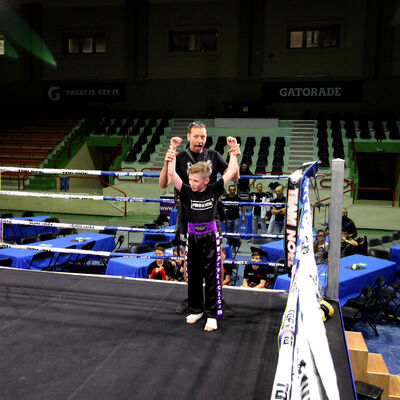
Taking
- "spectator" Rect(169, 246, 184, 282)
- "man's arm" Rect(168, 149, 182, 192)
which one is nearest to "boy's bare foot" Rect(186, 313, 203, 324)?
"man's arm" Rect(168, 149, 182, 192)

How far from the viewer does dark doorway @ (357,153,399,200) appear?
1694 cm

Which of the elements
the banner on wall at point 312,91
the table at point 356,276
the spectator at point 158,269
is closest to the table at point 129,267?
the spectator at point 158,269

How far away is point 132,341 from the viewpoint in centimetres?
253

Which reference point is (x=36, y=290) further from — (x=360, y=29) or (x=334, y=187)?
(x=360, y=29)

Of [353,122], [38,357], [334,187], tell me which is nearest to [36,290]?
[38,357]

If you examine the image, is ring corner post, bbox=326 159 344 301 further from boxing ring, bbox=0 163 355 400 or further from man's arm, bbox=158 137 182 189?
man's arm, bbox=158 137 182 189

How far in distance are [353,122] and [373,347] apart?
1255cm

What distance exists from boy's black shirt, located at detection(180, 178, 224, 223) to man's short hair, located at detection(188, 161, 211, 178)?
0.36 ft

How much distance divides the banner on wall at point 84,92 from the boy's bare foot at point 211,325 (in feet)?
55.5

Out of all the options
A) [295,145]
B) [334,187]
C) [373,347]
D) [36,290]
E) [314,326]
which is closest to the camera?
[314,326]

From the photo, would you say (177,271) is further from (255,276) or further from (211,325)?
(211,325)

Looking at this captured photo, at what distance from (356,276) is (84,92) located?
16.2 meters

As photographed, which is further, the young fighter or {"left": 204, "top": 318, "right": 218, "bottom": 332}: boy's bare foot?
the young fighter

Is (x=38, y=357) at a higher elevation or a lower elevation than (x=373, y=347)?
higher
